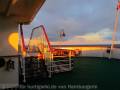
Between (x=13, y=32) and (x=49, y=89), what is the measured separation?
2.03 metres

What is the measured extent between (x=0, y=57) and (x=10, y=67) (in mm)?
393

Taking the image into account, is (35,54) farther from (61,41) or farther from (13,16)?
(61,41)

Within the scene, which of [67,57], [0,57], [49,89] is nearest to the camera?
[0,57]

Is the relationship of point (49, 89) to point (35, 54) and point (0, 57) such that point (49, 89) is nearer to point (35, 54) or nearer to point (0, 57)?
point (0, 57)

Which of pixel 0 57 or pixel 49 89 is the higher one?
pixel 0 57

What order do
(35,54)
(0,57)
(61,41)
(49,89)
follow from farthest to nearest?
(61,41) → (35,54) → (49,89) → (0,57)

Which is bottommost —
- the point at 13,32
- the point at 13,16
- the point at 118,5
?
the point at 13,32

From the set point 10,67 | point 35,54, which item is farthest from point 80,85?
point 35,54

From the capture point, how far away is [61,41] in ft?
56.1

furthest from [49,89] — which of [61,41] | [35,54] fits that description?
[61,41]

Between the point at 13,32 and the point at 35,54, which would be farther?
the point at 35,54

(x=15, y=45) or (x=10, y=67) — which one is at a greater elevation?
(x=15, y=45)

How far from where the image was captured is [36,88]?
7.11m

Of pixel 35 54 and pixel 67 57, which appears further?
pixel 67 57
